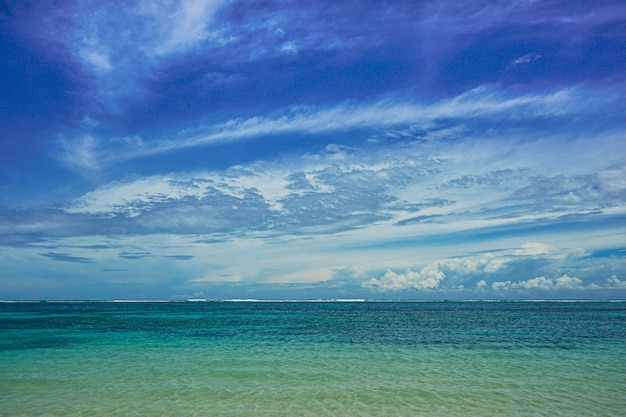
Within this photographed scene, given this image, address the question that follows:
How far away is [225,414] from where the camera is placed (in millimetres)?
12914

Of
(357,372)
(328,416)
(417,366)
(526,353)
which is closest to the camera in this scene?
(328,416)

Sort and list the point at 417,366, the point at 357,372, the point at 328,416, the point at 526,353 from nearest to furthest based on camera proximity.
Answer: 1. the point at 328,416
2. the point at 357,372
3. the point at 417,366
4. the point at 526,353

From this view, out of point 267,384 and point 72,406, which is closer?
point 72,406

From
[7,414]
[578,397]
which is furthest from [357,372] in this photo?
[7,414]

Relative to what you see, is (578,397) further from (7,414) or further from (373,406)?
(7,414)

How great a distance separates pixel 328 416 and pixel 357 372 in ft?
21.0

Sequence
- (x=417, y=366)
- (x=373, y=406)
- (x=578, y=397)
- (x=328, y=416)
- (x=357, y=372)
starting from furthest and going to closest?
(x=417, y=366) → (x=357, y=372) → (x=578, y=397) → (x=373, y=406) → (x=328, y=416)

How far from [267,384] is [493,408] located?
801cm

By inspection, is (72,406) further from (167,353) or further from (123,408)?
(167,353)

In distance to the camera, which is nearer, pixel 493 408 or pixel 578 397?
pixel 493 408

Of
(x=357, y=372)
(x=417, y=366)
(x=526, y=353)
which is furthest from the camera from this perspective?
(x=526, y=353)

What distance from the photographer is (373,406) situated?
13625 mm

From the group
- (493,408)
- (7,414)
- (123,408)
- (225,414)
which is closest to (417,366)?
(493,408)

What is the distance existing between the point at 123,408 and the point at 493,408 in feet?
37.6
